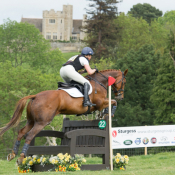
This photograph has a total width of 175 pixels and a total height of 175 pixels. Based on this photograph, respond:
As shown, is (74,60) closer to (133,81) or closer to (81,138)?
(81,138)

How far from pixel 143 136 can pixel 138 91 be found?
21.1m

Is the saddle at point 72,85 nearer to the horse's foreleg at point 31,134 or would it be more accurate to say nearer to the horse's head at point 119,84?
the horse's foreleg at point 31,134

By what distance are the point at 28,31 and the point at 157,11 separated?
3523 centimetres

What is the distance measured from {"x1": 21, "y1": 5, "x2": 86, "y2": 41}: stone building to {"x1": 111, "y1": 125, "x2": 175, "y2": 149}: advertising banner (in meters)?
94.7

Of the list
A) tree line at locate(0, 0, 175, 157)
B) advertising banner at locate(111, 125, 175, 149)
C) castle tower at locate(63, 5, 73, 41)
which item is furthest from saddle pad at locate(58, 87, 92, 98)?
castle tower at locate(63, 5, 73, 41)

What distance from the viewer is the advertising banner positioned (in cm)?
1500

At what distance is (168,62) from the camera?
31391 mm

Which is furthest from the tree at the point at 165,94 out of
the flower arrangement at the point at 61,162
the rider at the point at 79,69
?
the flower arrangement at the point at 61,162

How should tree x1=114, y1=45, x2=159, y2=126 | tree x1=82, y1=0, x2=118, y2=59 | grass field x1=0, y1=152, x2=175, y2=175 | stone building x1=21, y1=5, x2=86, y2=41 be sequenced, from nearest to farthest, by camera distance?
grass field x1=0, y1=152, x2=175, y2=175 → tree x1=114, y1=45, x2=159, y2=126 → tree x1=82, y1=0, x2=118, y2=59 → stone building x1=21, y1=5, x2=86, y2=41

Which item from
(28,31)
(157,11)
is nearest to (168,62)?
(28,31)

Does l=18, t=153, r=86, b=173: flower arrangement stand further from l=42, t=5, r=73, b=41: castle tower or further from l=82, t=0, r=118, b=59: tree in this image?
l=42, t=5, r=73, b=41: castle tower

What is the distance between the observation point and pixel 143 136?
15.2 m

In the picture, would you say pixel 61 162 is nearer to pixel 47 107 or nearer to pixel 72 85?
pixel 47 107

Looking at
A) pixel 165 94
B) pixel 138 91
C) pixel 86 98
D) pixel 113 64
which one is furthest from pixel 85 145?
pixel 113 64
